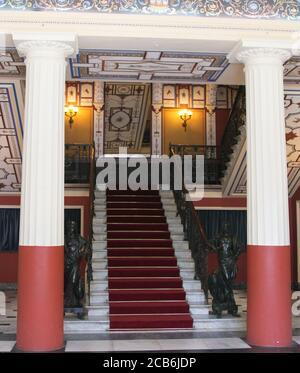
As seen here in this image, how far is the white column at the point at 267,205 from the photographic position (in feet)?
21.1

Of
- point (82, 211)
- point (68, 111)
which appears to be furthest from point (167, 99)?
point (82, 211)

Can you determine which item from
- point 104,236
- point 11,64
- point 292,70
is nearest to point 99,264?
point 104,236

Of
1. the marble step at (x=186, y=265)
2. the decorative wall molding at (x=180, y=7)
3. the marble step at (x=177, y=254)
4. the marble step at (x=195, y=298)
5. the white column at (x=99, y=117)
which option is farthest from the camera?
the white column at (x=99, y=117)

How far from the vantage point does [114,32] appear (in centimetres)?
653

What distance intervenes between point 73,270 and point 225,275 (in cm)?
223

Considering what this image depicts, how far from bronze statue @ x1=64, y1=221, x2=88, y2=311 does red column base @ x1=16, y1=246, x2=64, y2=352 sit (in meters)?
1.39

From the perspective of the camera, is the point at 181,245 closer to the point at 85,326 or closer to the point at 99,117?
the point at 85,326

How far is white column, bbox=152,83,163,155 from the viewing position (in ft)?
45.6

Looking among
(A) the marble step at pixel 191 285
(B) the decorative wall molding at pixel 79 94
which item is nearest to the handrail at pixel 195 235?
(A) the marble step at pixel 191 285

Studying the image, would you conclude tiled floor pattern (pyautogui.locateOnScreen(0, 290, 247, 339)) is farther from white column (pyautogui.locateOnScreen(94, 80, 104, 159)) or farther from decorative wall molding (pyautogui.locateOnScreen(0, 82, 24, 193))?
white column (pyautogui.locateOnScreen(94, 80, 104, 159))

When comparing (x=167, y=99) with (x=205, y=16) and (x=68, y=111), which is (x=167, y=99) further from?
(x=205, y=16)

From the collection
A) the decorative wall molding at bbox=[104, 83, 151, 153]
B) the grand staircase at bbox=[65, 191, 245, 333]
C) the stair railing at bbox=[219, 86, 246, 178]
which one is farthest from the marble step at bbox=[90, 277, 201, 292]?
the decorative wall molding at bbox=[104, 83, 151, 153]

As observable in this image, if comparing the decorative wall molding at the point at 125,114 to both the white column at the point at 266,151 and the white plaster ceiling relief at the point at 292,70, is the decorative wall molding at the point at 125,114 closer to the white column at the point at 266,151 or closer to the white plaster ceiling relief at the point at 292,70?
the white plaster ceiling relief at the point at 292,70

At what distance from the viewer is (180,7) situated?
6527mm
